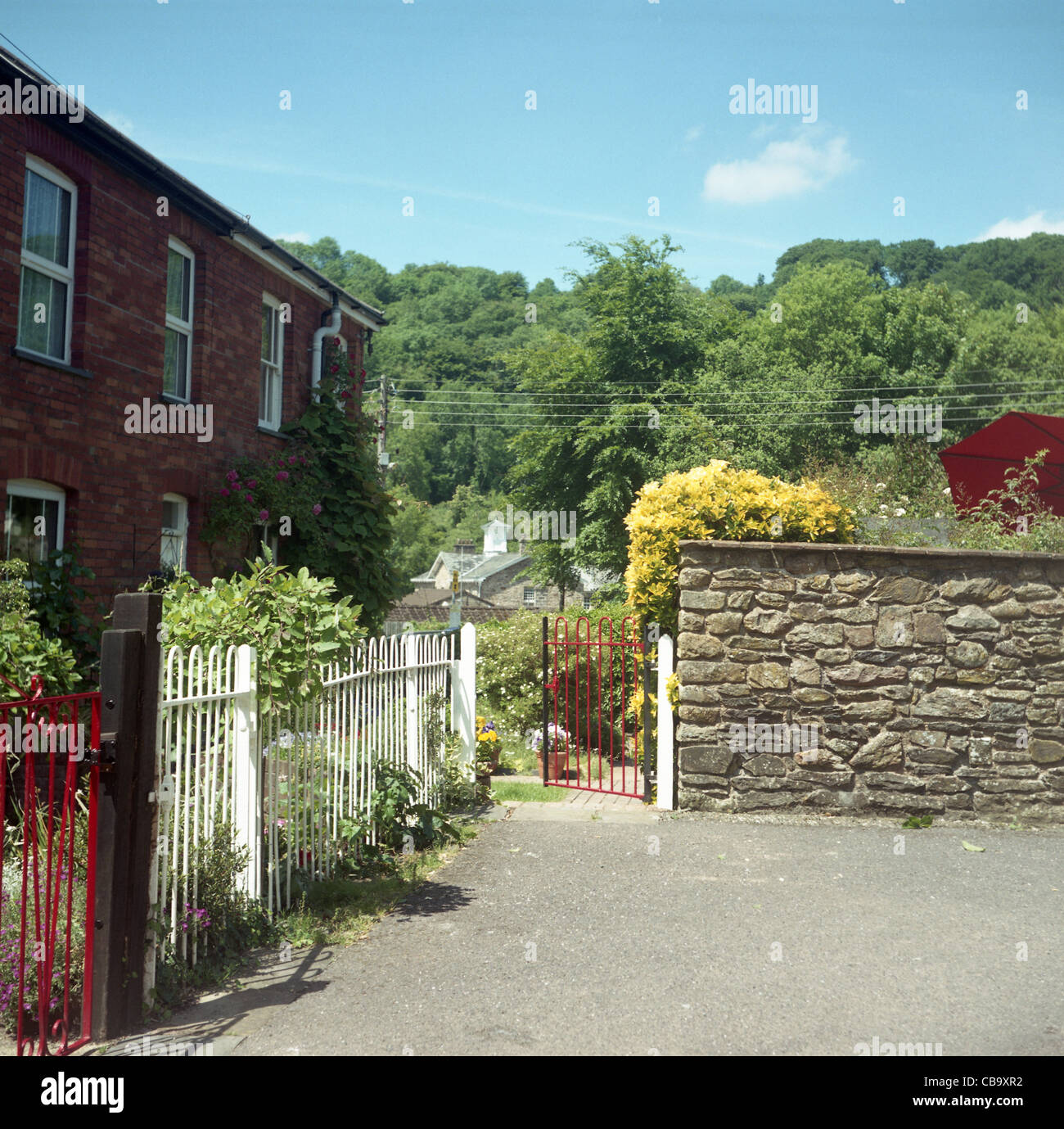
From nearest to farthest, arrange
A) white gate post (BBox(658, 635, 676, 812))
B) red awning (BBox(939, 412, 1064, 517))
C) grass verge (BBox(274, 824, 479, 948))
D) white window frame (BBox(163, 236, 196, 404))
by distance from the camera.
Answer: grass verge (BBox(274, 824, 479, 948)) → white gate post (BBox(658, 635, 676, 812)) → white window frame (BBox(163, 236, 196, 404)) → red awning (BBox(939, 412, 1064, 517))

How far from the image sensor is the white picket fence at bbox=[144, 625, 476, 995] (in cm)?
464

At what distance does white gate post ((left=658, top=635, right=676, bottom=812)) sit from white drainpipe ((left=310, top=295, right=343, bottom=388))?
7.78m

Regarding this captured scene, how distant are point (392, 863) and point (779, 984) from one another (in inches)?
119

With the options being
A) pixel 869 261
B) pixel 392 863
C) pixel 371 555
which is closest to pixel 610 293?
pixel 371 555

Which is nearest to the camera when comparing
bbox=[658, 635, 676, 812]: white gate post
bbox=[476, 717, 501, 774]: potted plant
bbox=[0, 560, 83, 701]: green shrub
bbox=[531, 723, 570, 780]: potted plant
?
bbox=[0, 560, 83, 701]: green shrub

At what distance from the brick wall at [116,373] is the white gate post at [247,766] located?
14.1 ft

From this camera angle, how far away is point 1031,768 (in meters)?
8.73

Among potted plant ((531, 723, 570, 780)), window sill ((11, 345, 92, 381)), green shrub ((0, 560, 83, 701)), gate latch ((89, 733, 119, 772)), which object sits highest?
window sill ((11, 345, 92, 381))

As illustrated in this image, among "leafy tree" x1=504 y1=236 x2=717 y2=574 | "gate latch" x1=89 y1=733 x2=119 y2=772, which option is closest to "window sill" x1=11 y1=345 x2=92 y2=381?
"gate latch" x1=89 y1=733 x2=119 y2=772

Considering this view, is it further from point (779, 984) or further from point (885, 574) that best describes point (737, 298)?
point (779, 984)

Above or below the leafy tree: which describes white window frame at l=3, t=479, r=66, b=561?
below

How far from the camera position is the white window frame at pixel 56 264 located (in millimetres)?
8711

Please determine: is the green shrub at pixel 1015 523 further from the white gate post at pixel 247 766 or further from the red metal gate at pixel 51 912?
the red metal gate at pixel 51 912

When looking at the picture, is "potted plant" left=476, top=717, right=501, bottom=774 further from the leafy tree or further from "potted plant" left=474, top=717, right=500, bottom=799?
the leafy tree
